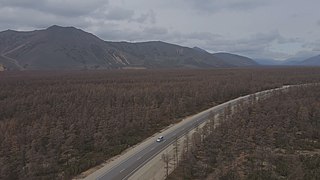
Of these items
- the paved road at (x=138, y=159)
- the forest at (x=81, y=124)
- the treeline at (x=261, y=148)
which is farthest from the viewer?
the forest at (x=81, y=124)

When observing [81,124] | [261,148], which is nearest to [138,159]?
[261,148]

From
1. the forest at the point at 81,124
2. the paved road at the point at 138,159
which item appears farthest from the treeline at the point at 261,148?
the paved road at the point at 138,159

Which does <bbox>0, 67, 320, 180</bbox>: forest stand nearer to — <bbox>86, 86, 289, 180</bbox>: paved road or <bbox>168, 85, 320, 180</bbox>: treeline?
<bbox>168, 85, 320, 180</bbox>: treeline

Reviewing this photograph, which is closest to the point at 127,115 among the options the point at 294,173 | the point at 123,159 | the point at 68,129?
the point at 68,129

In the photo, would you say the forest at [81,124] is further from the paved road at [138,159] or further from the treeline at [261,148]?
the paved road at [138,159]

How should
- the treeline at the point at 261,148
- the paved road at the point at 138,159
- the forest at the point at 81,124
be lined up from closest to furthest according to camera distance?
the treeline at the point at 261,148
the paved road at the point at 138,159
the forest at the point at 81,124

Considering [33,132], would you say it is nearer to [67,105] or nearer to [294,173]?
[67,105]

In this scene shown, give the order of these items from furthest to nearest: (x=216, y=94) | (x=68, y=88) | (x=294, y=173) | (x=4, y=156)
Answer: (x=68, y=88)
(x=216, y=94)
(x=4, y=156)
(x=294, y=173)

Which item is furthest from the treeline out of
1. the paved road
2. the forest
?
the paved road
